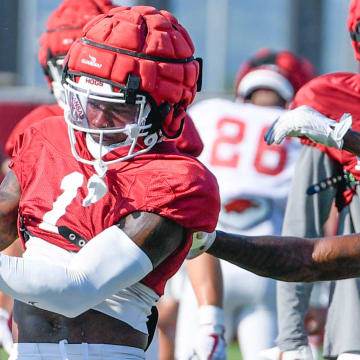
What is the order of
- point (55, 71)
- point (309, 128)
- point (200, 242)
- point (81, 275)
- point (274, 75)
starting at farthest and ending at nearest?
point (274, 75) < point (55, 71) < point (309, 128) < point (200, 242) < point (81, 275)

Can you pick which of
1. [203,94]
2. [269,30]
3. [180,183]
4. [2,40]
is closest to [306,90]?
[180,183]

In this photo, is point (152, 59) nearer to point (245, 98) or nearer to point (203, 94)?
point (245, 98)

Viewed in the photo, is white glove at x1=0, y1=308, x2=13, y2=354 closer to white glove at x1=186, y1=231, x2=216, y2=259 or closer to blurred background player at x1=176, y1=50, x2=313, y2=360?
blurred background player at x1=176, y1=50, x2=313, y2=360

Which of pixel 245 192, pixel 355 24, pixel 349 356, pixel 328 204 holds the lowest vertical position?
pixel 349 356

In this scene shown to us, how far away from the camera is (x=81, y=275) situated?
8.83ft

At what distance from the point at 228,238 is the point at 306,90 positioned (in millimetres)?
1008

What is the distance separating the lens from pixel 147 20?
9.87ft

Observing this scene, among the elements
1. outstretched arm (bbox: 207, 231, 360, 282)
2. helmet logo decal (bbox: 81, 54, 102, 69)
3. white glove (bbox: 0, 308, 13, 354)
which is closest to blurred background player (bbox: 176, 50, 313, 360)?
white glove (bbox: 0, 308, 13, 354)

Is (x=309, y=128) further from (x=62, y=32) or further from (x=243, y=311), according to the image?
(x=243, y=311)

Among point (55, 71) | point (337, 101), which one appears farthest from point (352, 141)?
point (55, 71)

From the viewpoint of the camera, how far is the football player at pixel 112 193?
2762mm

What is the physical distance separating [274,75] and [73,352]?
9.49 feet

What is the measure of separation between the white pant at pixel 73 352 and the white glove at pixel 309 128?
2.95 ft

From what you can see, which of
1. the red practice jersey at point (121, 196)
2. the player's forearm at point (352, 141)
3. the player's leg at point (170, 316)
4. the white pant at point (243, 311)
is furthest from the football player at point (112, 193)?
the player's leg at point (170, 316)
